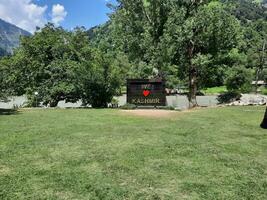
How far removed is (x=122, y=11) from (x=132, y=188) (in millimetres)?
23193

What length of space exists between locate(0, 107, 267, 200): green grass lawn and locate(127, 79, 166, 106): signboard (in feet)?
31.7

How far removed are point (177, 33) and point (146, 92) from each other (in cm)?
474

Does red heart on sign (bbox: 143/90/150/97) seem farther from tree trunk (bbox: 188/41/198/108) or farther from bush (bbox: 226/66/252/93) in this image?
bush (bbox: 226/66/252/93)

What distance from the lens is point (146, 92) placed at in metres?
24.7

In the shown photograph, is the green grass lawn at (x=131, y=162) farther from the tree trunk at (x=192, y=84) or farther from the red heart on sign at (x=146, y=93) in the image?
the tree trunk at (x=192, y=84)

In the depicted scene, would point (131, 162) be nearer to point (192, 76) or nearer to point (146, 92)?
point (146, 92)

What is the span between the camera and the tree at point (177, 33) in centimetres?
2631

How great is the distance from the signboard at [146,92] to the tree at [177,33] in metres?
3.32

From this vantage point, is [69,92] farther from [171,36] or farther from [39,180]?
[39,180]

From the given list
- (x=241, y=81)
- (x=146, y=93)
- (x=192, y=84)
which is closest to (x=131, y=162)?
(x=146, y=93)

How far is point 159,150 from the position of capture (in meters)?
10.2

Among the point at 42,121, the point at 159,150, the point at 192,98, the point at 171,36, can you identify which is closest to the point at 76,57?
the point at 171,36

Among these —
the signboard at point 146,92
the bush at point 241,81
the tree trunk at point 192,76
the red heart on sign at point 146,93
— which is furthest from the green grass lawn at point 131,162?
the bush at point 241,81

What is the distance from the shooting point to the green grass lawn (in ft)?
22.6
